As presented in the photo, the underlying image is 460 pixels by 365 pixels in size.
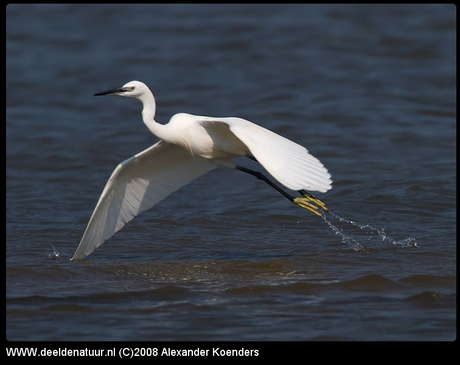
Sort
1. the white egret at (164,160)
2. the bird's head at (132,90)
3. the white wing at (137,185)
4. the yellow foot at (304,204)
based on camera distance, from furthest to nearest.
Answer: the yellow foot at (304,204) < the white wing at (137,185) < the bird's head at (132,90) < the white egret at (164,160)

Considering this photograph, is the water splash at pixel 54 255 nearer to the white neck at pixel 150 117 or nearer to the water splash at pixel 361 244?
the white neck at pixel 150 117

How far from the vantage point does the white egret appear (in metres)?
5.45

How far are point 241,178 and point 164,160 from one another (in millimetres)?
2906

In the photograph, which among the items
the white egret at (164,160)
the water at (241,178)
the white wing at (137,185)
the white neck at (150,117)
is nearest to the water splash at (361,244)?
the water at (241,178)

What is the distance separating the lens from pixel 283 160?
182 inches

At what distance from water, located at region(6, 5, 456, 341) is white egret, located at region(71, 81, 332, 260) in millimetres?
426

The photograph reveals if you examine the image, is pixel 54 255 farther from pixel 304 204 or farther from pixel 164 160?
pixel 304 204

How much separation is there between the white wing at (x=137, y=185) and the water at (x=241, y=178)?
0.31 metres

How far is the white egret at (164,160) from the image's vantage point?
545 cm

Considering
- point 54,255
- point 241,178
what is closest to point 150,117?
point 54,255

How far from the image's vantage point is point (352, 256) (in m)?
5.91

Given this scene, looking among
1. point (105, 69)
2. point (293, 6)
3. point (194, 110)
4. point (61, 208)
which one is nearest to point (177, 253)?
point (61, 208)

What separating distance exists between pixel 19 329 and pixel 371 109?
26.9 ft

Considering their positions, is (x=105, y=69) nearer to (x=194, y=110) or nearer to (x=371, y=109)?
(x=194, y=110)
